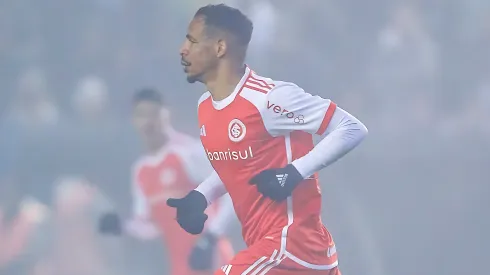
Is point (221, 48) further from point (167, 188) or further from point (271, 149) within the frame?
point (167, 188)

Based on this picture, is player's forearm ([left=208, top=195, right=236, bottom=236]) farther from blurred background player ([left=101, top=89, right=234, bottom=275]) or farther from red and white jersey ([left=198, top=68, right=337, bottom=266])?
red and white jersey ([left=198, top=68, right=337, bottom=266])

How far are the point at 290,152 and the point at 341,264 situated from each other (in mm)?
1545

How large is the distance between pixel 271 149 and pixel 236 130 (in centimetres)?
9

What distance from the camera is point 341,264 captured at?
3682 millimetres

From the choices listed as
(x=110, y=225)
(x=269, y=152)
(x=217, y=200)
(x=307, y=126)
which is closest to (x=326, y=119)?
(x=307, y=126)

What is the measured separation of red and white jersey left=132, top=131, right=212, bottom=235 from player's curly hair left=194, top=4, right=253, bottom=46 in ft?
4.38

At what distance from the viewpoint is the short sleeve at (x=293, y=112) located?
7.18 ft

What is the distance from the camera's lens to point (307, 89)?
3664mm

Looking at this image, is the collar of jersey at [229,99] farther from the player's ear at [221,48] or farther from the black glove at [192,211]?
the black glove at [192,211]

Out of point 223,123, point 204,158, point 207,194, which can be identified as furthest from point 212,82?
point 204,158

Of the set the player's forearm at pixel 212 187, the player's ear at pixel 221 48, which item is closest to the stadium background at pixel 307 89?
the player's forearm at pixel 212 187

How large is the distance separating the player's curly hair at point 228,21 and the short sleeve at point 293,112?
18cm

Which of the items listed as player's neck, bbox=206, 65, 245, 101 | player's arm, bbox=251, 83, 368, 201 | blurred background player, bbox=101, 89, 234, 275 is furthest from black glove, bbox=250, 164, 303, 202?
blurred background player, bbox=101, 89, 234, 275

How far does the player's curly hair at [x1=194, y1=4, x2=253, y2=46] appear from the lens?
2.31m
